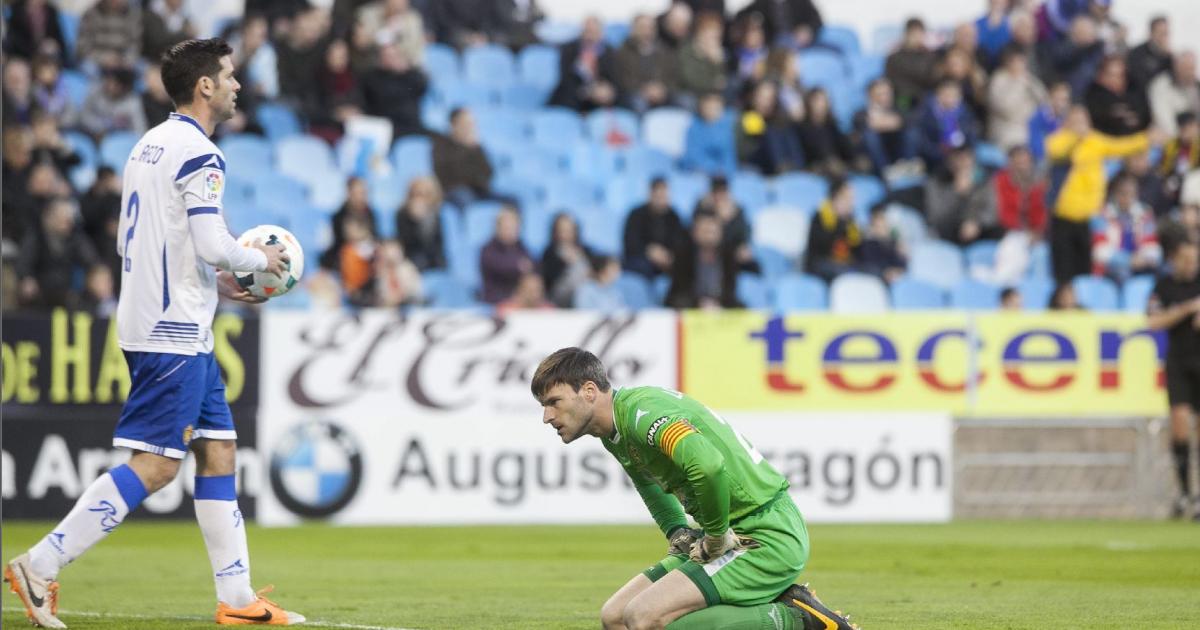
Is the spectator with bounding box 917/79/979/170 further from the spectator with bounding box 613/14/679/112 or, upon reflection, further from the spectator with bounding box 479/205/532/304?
the spectator with bounding box 479/205/532/304

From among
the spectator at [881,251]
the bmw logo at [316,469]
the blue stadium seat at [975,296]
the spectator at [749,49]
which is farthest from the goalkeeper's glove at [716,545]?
the spectator at [749,49]

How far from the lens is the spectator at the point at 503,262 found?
1712cm

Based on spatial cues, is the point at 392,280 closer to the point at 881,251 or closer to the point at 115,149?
the point at 115,149

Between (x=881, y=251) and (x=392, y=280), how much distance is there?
5.21 meters

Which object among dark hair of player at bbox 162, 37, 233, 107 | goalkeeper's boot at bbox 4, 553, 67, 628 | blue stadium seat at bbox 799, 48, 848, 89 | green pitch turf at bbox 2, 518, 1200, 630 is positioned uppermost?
blue stadium seat at bbox 799, 48, 848, 89

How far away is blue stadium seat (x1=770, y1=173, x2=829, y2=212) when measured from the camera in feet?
65.0

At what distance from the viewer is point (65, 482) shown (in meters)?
14.5

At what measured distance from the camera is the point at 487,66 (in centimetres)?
2081

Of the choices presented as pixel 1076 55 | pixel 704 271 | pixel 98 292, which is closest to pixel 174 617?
pixel 98 292

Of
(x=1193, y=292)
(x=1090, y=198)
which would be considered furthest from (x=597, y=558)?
(x=1090, y=198)

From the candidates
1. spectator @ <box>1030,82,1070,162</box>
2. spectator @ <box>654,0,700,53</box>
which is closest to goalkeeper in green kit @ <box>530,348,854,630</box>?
spectator @ <box>654,0,700,53</box>

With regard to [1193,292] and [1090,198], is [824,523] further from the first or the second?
[1090,198]

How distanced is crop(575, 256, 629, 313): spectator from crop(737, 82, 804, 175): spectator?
138 inches

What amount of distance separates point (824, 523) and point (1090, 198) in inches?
238
